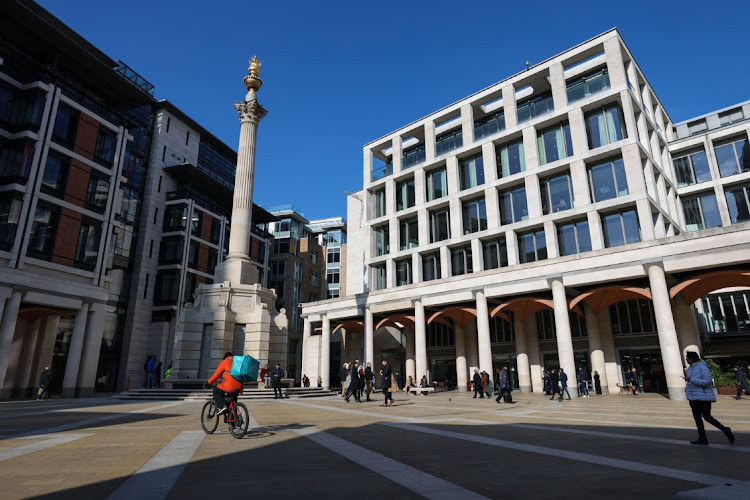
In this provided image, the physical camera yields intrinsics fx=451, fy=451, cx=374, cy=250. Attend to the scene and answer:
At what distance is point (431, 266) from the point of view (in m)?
40.6

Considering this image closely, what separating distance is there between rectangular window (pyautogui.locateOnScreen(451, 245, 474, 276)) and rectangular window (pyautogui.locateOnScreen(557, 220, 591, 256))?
7636 millimetres

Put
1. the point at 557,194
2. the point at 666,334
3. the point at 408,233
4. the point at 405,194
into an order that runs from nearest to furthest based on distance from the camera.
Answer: the point at 666,334 → the point at 557,194 → the point at 408,233 → the point at 405,194

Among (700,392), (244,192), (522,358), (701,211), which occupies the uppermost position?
(701,211)

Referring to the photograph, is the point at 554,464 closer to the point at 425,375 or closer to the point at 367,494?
the point at 367,494

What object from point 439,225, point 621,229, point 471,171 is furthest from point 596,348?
point 471,171

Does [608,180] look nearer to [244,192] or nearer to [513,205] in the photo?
[513,205]

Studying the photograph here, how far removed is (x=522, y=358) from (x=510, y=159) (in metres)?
16.0

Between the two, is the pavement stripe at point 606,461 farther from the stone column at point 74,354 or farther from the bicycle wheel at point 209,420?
the stone column at point 74,354

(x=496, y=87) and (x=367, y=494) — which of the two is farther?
(x=496, y=87)

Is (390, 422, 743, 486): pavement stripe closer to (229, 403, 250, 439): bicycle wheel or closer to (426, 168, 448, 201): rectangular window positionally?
(229, 403, 250, 439): bicycle wheel

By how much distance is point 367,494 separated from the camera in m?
4.41

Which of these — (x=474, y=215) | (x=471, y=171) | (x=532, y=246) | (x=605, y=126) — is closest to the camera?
(x=605, y=126)

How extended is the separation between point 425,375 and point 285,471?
29342mm

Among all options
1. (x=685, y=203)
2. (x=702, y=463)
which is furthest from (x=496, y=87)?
(x=702, y=463)
